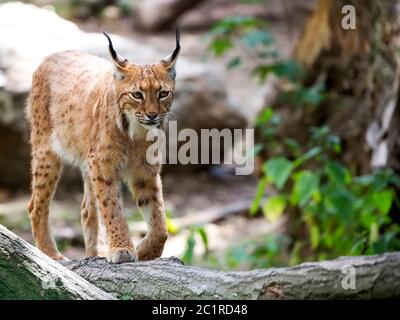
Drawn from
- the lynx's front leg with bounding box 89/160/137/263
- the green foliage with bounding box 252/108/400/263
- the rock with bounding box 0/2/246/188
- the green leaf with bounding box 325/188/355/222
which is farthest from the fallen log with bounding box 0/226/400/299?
the rock with bounding box 0/2/246/188

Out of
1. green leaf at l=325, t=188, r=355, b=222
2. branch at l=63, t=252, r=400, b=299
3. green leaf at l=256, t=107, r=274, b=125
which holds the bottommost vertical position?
green leaf at l=325, t=188, r=355, b=222

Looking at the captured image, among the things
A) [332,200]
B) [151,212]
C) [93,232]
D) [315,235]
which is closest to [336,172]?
[332,200]

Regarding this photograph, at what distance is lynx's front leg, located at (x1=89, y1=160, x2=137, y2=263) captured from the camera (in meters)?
5.84

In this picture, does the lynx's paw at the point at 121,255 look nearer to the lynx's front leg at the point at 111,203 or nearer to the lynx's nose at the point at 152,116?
the lynx's front leg at the point at 111,203

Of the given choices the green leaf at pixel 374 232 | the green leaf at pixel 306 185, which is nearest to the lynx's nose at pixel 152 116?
the green leaf at pixel 374 232

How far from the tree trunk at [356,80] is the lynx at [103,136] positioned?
3396 millimetres

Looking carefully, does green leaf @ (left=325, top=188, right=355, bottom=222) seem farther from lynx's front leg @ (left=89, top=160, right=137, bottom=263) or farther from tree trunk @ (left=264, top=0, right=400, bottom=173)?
lynx's front leg @ (left=89, top=160, right=137, bottom=263)

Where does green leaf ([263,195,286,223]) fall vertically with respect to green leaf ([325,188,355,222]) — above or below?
below

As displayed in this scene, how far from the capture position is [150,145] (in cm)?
602

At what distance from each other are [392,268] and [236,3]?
15301 mm

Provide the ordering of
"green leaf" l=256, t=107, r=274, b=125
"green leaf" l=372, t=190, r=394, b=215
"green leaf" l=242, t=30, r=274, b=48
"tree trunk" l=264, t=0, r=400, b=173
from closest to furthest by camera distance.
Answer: "green leaf" l=372, t=190, r=394, b=215 → "tree trunk" l=264, t=0, r=400, b=173 → "green leaf" l=256, t=107, r=274, b=125 → "green leaf" l=242, t=30, r=274, b=48

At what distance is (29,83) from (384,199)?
18.7ft

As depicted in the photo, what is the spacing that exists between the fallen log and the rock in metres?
6.40
